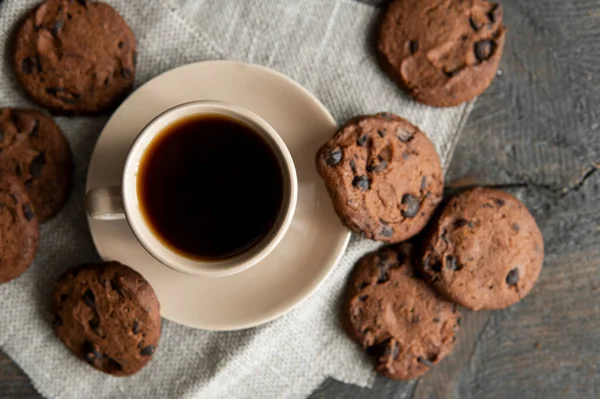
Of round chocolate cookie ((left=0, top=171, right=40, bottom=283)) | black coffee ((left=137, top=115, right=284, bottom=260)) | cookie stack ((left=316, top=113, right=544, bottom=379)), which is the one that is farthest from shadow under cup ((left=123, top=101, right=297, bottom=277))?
round chocolate cookie ((left=0, top=171, right=40, bottom=283))

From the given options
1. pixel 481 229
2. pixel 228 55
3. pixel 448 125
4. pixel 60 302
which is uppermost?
pixel 228 55

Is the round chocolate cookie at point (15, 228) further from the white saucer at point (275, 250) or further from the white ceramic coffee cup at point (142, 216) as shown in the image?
the white ceramic coffee cup at point (142, 216)

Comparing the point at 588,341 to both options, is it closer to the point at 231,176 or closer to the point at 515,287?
the point at 515,287

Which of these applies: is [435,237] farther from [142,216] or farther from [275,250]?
[142,216]

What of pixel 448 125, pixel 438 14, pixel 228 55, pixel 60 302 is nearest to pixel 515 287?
pixel 448 125

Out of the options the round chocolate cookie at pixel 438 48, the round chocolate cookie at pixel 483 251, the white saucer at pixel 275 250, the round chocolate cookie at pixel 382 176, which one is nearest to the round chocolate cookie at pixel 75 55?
the white saucer at pixel 275 250

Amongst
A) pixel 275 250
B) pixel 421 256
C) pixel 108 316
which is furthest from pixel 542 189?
pixel 108 316

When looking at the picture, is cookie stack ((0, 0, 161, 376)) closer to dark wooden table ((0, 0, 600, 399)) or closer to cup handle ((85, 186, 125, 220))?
cup handle ((85, 186, 125, 220))
